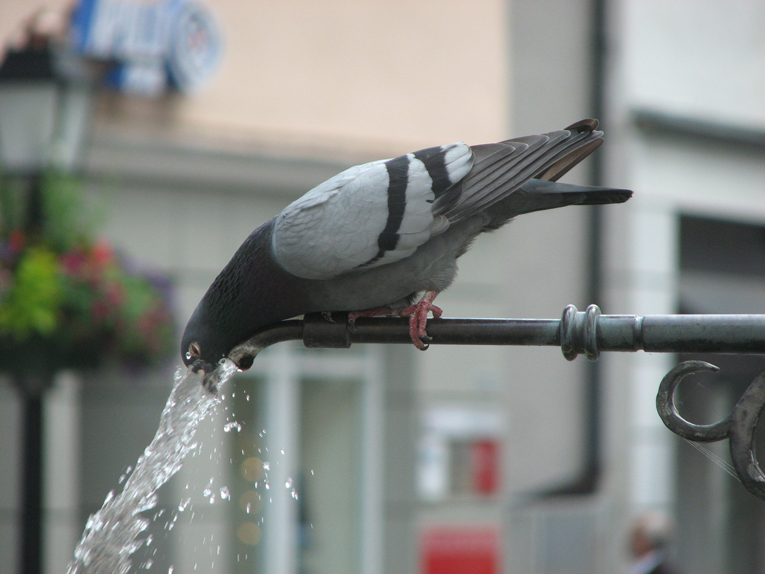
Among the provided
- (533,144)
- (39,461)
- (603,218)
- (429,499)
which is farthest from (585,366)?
(533,144)

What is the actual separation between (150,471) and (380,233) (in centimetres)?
78

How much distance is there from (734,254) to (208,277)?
499cm

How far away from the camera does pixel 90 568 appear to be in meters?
2.20

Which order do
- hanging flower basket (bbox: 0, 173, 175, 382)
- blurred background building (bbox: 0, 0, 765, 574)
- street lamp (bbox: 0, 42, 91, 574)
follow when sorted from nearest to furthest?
1. street lamp (bbox: 0, 42, 91, 574)
2. hanging flower basket (bbox: 0, 173, 175, 382)
3. blurred background building (bbox: 0, 0, 765, 574)

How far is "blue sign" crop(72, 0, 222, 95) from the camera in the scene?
5.86m

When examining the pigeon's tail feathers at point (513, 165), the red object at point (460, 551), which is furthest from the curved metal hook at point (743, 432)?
the red object at point (460, 551)

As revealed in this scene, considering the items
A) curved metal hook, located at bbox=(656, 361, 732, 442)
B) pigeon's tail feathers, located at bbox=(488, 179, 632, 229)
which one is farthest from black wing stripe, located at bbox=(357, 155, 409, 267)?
curved metal hook, located at bbox=(656, 361, 732, 442)

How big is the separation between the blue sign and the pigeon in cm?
410

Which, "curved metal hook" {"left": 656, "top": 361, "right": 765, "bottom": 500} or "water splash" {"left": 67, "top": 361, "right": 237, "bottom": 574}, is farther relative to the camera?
"water splash" {"left": 67, "top": 361, "right": 237, "bottom": 574}

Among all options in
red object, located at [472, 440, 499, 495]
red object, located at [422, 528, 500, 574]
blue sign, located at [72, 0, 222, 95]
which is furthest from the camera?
red object, located at [472, 440, 499, 495]

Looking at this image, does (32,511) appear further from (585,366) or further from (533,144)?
(585,366)

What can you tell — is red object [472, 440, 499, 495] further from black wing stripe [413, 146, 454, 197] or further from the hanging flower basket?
black wing stripe [413, 146, 454, 197]

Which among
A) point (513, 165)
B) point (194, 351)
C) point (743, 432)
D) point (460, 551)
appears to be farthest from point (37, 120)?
point (460, 551)

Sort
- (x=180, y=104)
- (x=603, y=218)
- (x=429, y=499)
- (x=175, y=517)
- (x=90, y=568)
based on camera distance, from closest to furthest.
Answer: (x=90, y=568) < (x=175, y=517) < (x=180, y=104) < (x=429, y=499) < (x=603, y=218)
